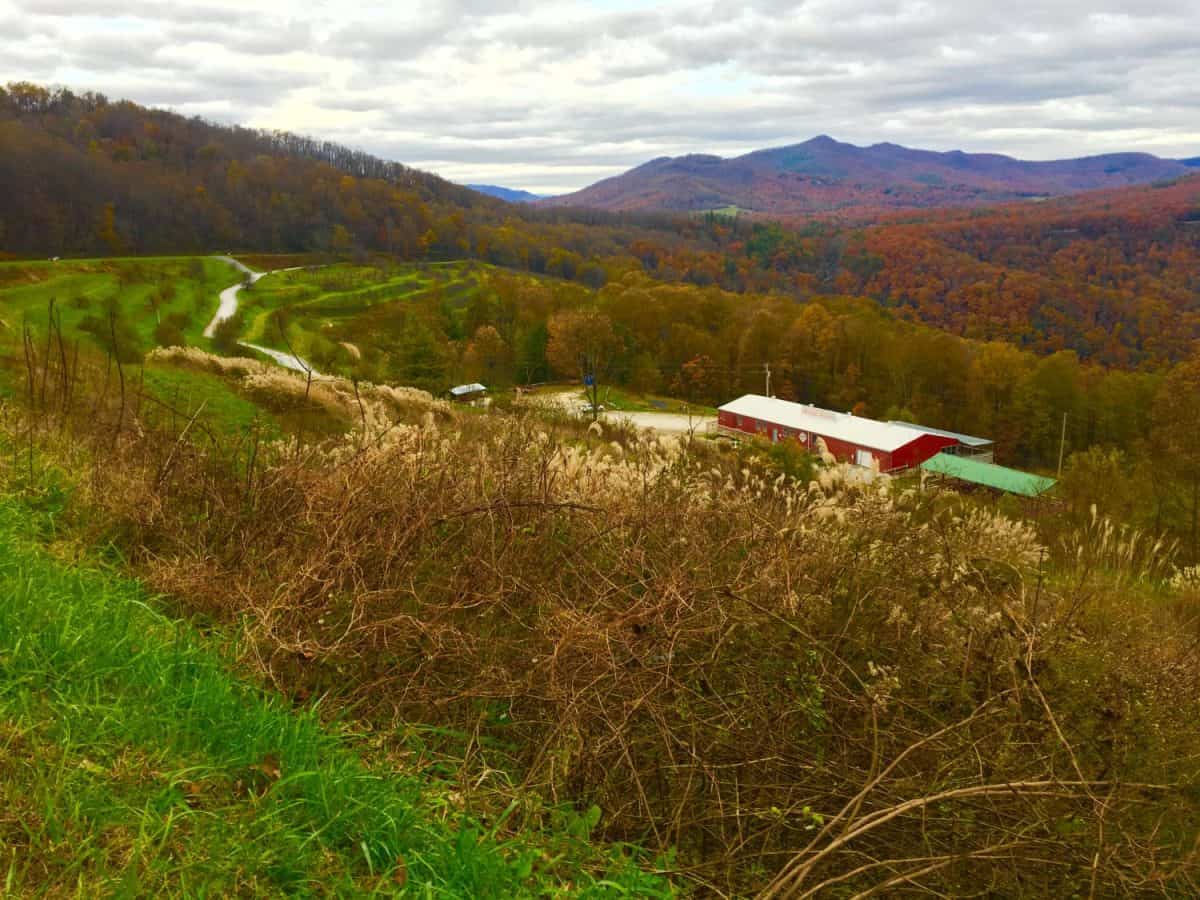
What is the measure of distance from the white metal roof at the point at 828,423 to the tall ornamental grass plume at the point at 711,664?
2446 cm

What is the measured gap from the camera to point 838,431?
30.4 m

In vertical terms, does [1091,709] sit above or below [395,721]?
below

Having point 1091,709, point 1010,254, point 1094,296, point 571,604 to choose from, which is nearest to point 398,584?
point 571,604

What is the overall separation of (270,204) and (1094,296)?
→ 298ft

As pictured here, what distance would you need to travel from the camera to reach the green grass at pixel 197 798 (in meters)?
1.88

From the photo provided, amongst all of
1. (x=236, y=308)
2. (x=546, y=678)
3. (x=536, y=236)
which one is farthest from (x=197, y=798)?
(x=536, y=236)

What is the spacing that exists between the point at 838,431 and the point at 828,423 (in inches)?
42.2

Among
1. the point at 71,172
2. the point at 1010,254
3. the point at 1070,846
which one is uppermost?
the point at 71,172

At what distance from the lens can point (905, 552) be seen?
13.3ft

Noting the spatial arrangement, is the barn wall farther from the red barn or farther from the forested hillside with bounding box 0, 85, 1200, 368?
the forested hillside with bounding box 0, 85, 1200, 368

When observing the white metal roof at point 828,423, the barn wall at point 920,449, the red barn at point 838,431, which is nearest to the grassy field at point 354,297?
the red barn at point 838,431

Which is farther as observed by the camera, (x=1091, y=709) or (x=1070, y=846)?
(x=1091, y=709)

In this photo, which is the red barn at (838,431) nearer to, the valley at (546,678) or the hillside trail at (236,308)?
the hillside trail at (236,308)

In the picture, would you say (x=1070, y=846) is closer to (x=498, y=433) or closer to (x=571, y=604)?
(x=571, y=604)
